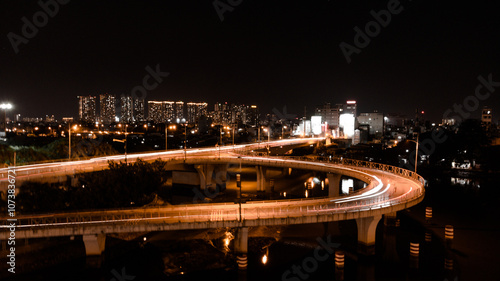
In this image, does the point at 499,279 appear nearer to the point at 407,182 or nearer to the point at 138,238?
the point at 407,182

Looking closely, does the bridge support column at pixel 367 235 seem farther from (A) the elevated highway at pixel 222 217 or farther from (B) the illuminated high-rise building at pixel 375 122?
(B) the illuminated high-rise building at pixel 375 122

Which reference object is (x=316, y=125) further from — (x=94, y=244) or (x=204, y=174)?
(x=94, y=244)

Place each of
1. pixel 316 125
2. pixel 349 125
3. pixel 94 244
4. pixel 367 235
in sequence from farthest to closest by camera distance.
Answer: pixel 316 125 < pixel 349 125 < pixel 367 235 < pixel 94 244

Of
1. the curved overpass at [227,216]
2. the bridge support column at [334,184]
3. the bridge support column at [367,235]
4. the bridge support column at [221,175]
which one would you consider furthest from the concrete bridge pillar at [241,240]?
the bridge support column at [221,175]

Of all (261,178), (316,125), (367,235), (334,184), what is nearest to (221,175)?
(261,178)

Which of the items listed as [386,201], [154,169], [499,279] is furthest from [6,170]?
[499,279]

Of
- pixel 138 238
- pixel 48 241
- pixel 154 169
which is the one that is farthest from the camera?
pixel 154 169
